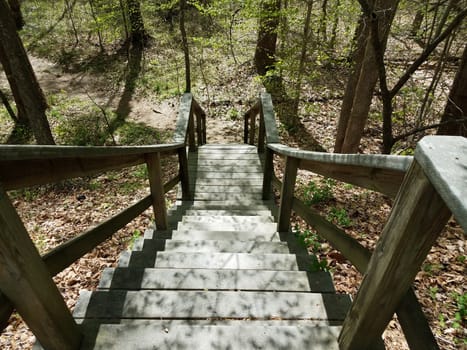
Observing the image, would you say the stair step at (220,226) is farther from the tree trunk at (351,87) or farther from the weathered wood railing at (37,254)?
the tree trunk at (351,87)

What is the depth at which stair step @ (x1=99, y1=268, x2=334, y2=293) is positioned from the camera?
1.92 meters

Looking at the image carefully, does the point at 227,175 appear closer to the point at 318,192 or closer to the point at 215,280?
the point at 318,192

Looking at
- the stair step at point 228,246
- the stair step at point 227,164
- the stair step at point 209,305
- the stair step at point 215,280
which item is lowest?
the stair step at point 227,164

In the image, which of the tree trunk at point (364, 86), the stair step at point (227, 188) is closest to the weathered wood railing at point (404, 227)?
the stair step at point (227, 188)

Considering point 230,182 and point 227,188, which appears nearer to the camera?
point 227,188

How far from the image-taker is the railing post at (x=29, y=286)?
992 mm

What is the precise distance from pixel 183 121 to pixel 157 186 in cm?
207

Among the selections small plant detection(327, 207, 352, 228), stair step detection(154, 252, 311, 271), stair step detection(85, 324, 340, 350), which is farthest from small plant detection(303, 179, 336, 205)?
stair step detection(85, 324, 340, 350)

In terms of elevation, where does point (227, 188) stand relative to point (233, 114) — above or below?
above

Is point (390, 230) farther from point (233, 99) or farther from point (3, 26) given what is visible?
point (233, 99)

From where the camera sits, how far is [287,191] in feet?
8.89

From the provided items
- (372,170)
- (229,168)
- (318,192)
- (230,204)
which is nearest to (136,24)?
(229,168)

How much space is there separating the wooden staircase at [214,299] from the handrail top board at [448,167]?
1146 millimetres

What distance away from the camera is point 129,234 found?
4.60 metres
